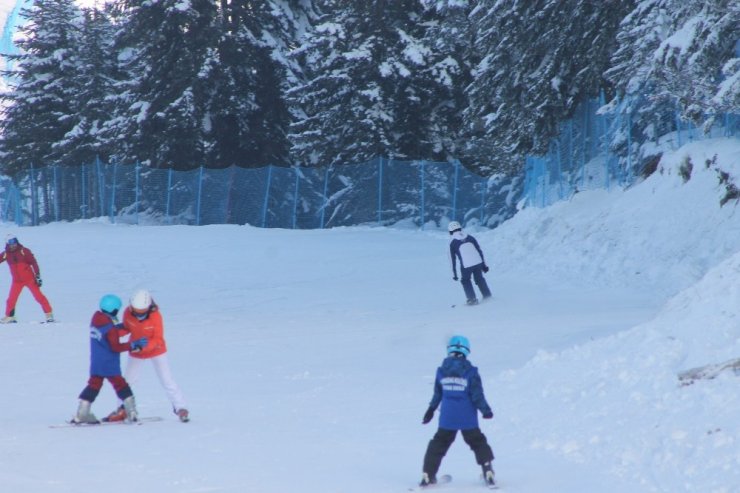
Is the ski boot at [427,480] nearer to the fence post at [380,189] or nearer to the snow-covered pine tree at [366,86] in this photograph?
the fence post at [380,189]

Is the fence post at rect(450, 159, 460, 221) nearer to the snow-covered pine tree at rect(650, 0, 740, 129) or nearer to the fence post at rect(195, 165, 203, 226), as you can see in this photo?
the fence post at rect(195, 165, 203, 226)

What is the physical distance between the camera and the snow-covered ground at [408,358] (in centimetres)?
805

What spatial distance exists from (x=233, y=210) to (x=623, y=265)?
20.2 metres

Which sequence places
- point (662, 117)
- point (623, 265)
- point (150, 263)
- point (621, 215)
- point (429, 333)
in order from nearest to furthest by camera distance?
point (429, 333) → point (623, 265) → point (621, 215) → point (662, 117) → point (150, 263)

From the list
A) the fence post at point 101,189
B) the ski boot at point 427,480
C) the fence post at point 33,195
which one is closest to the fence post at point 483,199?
the fence post at point 101,189

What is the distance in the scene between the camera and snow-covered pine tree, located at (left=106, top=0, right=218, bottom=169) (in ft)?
132

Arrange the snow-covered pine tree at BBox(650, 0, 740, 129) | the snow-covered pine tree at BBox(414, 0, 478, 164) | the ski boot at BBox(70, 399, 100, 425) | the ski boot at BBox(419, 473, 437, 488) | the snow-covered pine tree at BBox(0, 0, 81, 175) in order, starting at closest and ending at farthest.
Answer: the ski boot at BBox(419, 473, 437, 488) < the ski boot at BBox(70, 399, 100, 425) < the snow-covered pine tree at BBox(650, 0, 740, 129) < the snow-covered pine tree at BBox(414, 0, 478, 164) < the snow-covered pine tree at BBox(0, 0, 81, 175)

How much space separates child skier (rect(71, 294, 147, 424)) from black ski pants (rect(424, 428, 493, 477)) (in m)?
3.89

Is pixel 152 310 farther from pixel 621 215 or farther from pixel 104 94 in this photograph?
pixel 104 94

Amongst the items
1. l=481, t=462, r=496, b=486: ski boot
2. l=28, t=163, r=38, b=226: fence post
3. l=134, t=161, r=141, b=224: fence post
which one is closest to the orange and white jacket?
l=481, t=462, r=496, b=486: ski boot

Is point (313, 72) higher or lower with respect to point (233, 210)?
higher

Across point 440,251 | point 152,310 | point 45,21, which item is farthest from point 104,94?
point 152,310

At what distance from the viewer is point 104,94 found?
162 feet

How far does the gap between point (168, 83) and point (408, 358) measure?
28976mm
